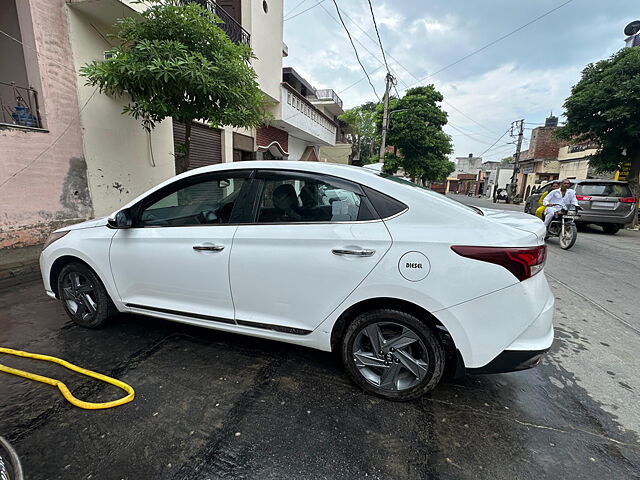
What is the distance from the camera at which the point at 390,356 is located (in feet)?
6.70

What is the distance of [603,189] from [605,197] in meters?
0.26

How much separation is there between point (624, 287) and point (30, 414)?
6852 mm

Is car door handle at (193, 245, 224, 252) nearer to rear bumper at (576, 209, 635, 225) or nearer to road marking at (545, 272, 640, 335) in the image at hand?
road marking at (545, 272, 640, 335)

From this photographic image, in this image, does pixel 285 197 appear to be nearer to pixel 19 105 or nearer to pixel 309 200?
pixel 309 200

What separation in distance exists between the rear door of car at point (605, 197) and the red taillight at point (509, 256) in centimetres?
1003

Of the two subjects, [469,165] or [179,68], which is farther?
[469,165]

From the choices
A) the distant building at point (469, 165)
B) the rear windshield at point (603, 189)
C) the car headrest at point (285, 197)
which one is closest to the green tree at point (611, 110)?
the rear windshield at point (603, 189)

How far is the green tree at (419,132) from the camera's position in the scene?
2086cm

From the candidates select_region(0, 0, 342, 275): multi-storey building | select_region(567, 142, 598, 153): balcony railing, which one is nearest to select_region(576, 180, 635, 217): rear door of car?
select_region(0, 0, 342, 275): multi-storey building

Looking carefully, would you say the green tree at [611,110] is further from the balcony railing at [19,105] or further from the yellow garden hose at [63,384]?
the balcony railing at [19,105]

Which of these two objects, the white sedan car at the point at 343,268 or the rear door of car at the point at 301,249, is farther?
the rear door of car at the point at 301,249

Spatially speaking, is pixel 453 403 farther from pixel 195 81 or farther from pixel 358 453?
pixel 195 81

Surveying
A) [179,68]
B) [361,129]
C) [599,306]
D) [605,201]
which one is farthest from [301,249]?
[361,129]

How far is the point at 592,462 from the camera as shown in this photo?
1.68m
